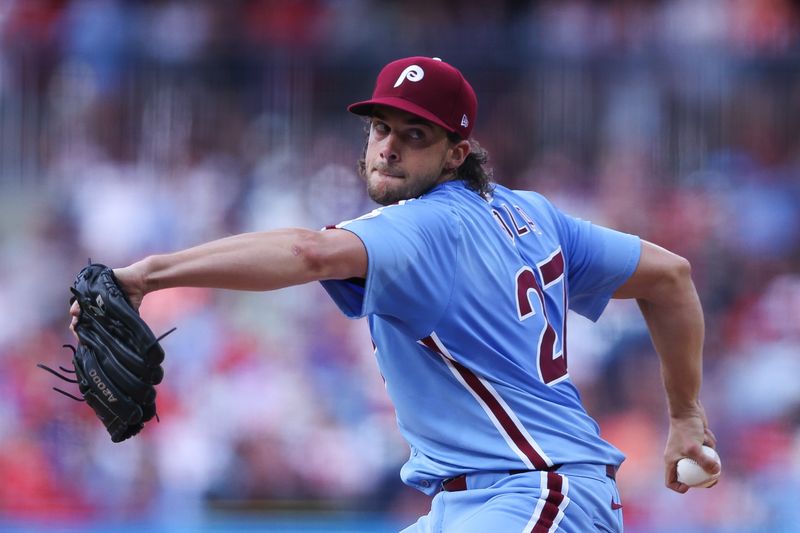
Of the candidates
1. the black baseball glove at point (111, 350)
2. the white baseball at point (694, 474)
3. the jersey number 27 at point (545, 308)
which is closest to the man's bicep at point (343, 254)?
the black baseball glove at point (111, 350)

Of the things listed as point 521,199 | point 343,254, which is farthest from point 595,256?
point 343,254

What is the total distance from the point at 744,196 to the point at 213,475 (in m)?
4.80

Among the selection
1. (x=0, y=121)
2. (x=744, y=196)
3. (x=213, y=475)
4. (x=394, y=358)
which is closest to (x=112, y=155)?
(x=0, y=121)

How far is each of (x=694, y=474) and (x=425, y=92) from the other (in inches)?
64.3

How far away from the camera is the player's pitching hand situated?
4.02m

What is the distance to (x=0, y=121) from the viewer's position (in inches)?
367

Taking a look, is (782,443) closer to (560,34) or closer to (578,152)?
(578,152)

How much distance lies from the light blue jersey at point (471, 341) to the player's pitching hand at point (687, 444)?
0.45 metres

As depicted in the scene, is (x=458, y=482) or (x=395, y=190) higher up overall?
(x=395, y=190)

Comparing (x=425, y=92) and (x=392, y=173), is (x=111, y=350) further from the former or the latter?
(x=425, y=92)

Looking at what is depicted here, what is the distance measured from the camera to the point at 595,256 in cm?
402

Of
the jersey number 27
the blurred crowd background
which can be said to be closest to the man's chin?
the jersey number 27

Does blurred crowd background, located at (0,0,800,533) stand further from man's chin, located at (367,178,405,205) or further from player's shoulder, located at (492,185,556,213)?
man's chin, located at (367,178,405,205)

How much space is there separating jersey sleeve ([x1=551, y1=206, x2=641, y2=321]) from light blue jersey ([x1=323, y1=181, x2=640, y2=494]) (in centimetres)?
26
